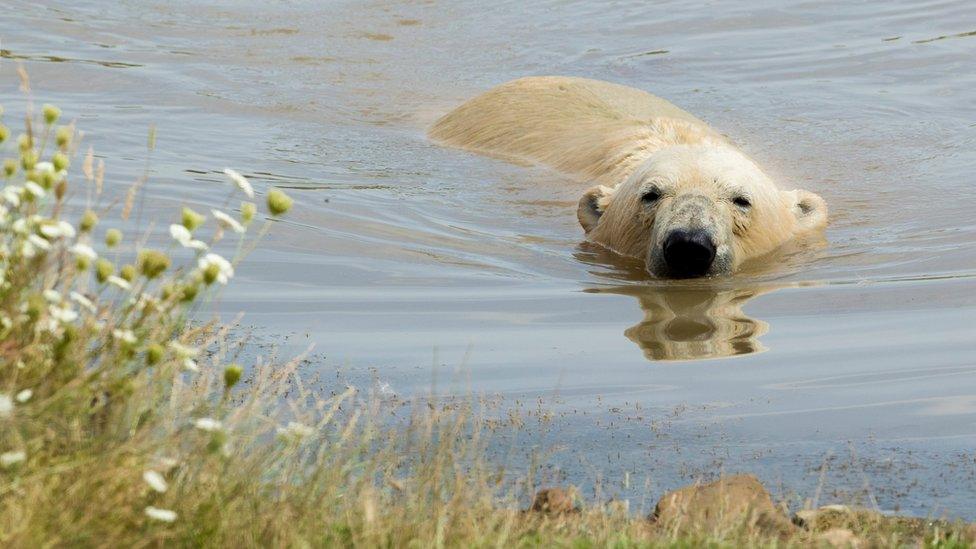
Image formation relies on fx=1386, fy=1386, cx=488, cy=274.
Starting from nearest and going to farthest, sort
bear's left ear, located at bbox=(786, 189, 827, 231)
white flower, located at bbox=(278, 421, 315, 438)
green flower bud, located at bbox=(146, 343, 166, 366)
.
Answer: green flower bud, located at bbox=(146, 343, 166, 366), white flower, located at bbox=(278, 421, 315, 438), bear's left ear, located at bbox=(786, 189, 827, 231)

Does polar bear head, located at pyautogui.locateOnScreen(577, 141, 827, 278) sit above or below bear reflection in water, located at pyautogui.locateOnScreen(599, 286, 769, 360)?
above

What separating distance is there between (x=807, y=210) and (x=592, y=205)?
4.32ft

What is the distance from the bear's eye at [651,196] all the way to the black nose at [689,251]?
56cm

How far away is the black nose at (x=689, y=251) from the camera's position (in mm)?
7215

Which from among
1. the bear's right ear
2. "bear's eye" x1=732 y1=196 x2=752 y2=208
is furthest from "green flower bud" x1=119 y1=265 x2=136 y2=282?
the bear's right ear

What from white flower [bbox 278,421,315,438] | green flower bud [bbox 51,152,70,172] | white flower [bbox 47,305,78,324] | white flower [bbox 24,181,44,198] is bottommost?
white flower [bbox 278,421,315,438]

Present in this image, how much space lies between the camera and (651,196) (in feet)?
25.6

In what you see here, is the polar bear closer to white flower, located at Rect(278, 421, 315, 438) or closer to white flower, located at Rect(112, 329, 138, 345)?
white flower, located at Rect(278, 421, 315, 438)

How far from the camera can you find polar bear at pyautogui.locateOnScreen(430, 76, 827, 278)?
24.2 ft

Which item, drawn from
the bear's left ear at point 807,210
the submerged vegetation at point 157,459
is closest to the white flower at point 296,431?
the submerged vegetation at point 157,459

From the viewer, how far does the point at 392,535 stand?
3129 millimetres

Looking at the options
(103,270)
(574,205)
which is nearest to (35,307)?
(103,270)

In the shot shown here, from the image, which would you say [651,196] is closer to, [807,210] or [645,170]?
[645,170]

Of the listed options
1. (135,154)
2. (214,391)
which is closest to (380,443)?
(214,391)
